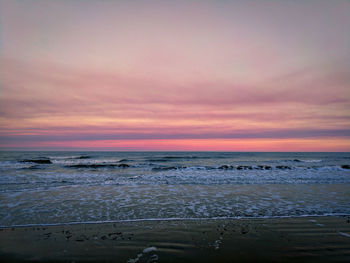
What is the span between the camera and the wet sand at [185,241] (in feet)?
15.8

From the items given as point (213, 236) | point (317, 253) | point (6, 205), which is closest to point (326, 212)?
point (317, 253)

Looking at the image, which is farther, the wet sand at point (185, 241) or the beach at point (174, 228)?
the beach at point (174, 228)

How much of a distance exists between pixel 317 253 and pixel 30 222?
28.2ft

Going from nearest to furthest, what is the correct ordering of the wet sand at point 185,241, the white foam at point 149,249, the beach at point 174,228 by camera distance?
the wet sand at point 185,241
the beach at point 174,228
the white foam at point 149,249

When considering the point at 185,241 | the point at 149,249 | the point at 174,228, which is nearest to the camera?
the point at 149,249

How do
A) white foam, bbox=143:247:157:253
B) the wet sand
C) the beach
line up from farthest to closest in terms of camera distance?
white foam, bbox=143:247:157:253 → the beach → the wet sand

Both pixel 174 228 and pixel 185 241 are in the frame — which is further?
pixel 174 228

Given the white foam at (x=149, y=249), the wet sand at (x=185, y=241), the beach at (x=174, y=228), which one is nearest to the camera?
the wet sand at (x=185, y=241)

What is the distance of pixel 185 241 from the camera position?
5.64 m

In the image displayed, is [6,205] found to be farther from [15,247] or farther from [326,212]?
[326,212]

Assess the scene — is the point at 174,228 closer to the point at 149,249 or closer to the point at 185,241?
the point at 185,241

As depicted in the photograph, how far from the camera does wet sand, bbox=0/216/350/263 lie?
482cm

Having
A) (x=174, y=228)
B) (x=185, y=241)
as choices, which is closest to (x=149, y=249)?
(x=185, y=241)

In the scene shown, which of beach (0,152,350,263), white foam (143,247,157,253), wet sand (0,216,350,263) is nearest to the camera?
wet sand (0,216,350,263)
